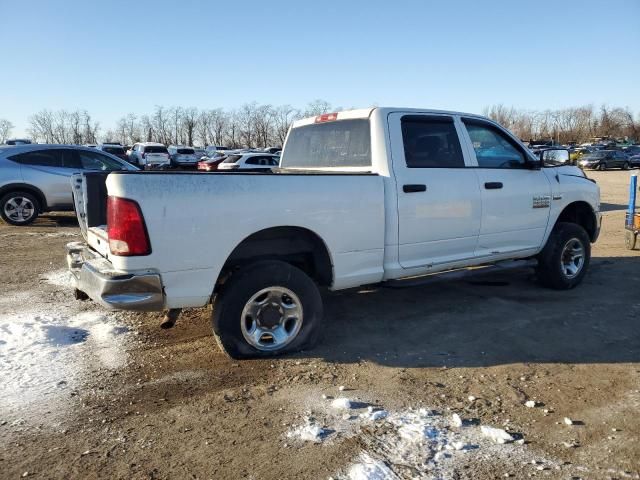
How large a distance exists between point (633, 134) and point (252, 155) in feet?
331

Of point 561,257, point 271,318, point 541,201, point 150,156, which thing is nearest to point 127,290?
point 271,318

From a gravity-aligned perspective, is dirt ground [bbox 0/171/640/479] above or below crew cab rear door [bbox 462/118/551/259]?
below

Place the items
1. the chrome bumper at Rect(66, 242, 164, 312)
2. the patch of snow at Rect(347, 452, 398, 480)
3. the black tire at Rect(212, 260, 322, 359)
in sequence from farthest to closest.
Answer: the black tire at Rect(212, 260, 322, 359) < the chrome bumper at Rect(66, 242, 164, 312) < the patch of snow at Rect(347, 452, 398, 480)

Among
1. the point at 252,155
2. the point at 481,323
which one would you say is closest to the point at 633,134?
the point at 252,155

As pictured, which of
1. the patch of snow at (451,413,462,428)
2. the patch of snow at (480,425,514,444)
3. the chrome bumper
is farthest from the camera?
the chrome bumper

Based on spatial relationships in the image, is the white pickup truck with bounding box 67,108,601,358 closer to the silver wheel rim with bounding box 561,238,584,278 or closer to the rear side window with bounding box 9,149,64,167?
the silver wheel rim with bounding box 561,238,584,278

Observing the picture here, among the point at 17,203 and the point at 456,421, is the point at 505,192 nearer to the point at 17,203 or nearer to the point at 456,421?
the point at 456,421

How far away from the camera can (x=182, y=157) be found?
120 ft

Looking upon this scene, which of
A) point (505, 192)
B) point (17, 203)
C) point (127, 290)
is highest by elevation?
point (505, 192)

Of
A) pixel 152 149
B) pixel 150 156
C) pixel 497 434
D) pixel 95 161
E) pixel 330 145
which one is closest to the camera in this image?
pixel 497 434

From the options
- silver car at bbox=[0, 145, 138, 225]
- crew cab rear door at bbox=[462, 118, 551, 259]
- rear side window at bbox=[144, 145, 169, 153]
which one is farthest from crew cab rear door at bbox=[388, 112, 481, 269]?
rear side window at bbox=[144, 145, 169, 153]

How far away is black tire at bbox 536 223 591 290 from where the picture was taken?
5891 mm

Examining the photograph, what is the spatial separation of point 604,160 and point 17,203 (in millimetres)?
40258

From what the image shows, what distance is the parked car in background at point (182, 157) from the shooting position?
36188mm
